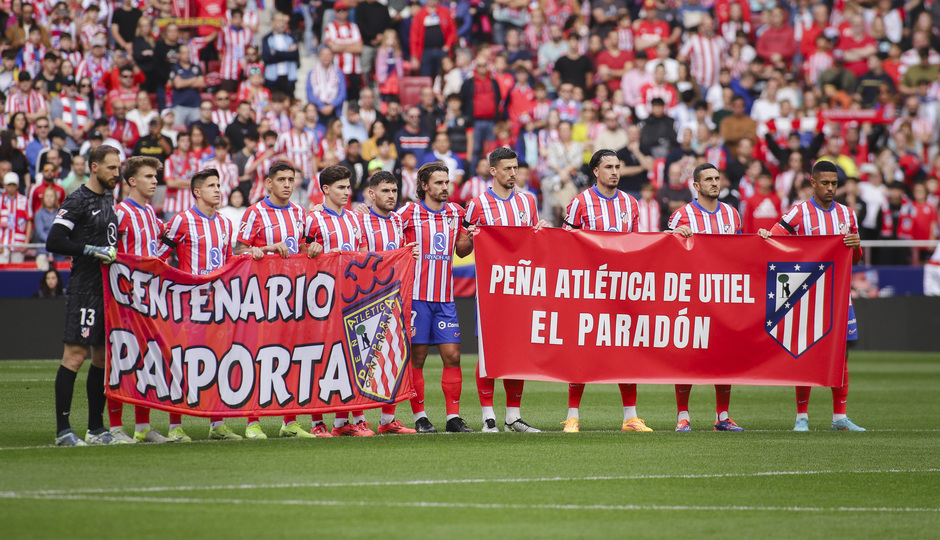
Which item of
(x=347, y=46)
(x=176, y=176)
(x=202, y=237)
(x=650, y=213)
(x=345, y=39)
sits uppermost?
(x=345, y=39)

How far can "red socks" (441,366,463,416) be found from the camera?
33.5 feet

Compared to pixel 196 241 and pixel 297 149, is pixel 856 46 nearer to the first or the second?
pixel 297 149

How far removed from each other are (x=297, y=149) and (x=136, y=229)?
453 inches

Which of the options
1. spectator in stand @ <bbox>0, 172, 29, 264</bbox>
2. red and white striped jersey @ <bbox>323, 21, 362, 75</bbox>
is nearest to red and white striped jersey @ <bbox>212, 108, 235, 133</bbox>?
red and white striped jersey @ <bbox>323, 21, 362, 75</bbox>

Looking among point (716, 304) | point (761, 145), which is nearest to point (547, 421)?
point (716, 304)

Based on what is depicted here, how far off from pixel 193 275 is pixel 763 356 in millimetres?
4978

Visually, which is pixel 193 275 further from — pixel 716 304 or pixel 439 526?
pixel 716 304

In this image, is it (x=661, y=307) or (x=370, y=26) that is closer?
(x=661, y=307)

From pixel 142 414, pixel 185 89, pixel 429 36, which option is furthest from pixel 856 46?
pixel 142 414

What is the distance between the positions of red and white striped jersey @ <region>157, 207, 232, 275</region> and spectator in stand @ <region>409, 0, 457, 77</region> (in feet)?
47.4

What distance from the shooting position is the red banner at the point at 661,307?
10602 mm

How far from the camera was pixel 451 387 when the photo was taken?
10227 mm

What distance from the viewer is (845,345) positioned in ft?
35.6

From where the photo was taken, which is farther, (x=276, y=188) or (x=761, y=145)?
(x=761, y=145)
